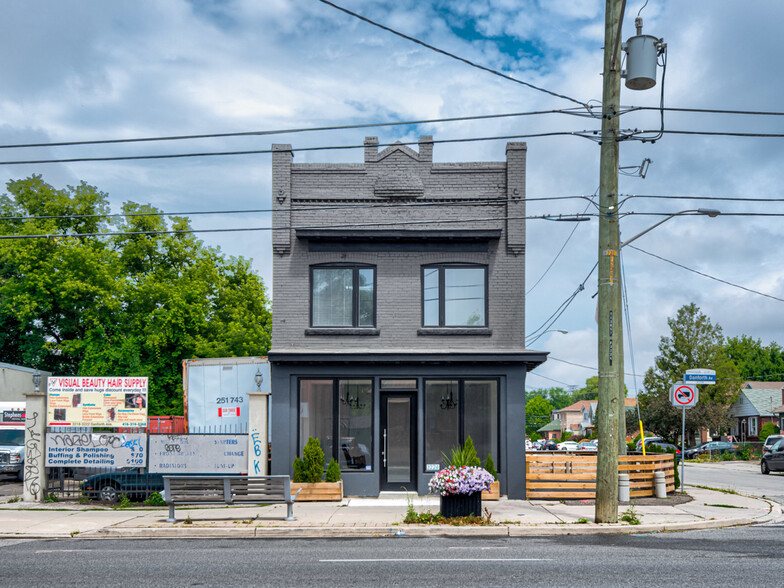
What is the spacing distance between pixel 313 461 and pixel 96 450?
5.35 m

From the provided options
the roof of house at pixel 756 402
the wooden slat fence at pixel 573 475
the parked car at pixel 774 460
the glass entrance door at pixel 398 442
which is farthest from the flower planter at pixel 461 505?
the roof of house at pixel 756 402

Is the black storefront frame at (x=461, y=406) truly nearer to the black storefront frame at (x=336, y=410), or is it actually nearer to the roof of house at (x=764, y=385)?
the black storefront frame at (x=336, y=410)

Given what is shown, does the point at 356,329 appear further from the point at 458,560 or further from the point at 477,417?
the point at 458,560

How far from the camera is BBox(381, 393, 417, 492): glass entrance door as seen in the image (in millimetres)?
20250

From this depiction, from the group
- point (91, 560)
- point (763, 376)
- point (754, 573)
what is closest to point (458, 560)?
point (754, 573)

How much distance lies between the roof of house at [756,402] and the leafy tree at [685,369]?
8.69m

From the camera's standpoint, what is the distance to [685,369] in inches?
2462

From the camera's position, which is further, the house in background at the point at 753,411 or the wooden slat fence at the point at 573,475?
the house in background at the point at 753,411

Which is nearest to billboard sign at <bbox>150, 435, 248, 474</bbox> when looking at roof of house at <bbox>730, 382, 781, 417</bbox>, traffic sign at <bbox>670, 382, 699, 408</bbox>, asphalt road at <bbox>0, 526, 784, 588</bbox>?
asphalt road at <bbox>0, 526, 784, 588</bbox>

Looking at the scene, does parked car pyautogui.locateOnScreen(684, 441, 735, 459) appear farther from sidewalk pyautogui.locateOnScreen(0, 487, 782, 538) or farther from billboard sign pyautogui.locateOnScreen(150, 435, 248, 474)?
billboard sign pyautogui.locateOnScreen(150, 435, 248, 474)

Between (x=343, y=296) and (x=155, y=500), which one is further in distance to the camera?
(x=343, y=296)

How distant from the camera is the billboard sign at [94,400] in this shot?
19.7 meters

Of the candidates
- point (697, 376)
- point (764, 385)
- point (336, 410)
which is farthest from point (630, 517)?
point (764, 385)

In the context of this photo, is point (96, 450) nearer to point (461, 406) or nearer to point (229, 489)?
point (229, 489)
